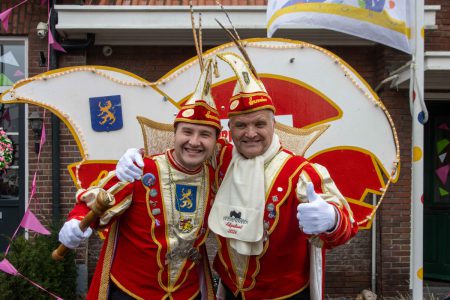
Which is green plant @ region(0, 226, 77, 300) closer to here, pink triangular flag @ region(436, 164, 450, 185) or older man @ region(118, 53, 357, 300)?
older man @ region(118, 53, 357, 300)

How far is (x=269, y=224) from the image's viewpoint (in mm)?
2416

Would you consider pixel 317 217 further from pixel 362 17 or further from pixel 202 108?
pixel 362 17

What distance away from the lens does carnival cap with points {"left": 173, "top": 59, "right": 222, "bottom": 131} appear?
2.49 meters

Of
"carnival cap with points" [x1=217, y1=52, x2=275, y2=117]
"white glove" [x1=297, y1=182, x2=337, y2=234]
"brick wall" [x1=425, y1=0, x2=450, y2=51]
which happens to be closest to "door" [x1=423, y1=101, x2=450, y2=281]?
"brick wall" [x1=425, y1=0, x2=450, y2=51]

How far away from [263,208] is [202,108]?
23.2 inches

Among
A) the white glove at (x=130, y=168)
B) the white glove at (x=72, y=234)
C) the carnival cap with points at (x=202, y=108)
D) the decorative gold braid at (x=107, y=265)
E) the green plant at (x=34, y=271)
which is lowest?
the green plant at (x=34, y=271)

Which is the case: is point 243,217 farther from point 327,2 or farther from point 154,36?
point 154,36

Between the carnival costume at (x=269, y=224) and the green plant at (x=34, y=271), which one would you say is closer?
the carnival costume at (x=269, y=224)

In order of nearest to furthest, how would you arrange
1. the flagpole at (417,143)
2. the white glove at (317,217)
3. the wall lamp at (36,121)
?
the white glove at (317,217)
the flagpole at (417,143)
the wall lamp at (36,121)

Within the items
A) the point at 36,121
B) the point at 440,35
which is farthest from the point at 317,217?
the point at 440,35

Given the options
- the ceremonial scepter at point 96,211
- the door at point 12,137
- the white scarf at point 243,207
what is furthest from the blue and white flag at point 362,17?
the door at point 12,137

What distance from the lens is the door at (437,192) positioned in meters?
5.95

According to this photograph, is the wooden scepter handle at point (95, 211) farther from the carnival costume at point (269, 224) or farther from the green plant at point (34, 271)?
the green plant at point (34, 271)

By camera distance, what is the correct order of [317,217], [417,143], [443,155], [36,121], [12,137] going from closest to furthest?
[317,217] → [417,143] → [36,121] → [12,137] → [443,155]
